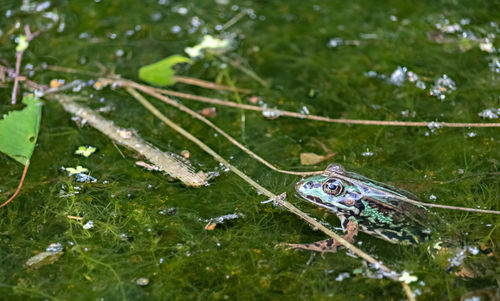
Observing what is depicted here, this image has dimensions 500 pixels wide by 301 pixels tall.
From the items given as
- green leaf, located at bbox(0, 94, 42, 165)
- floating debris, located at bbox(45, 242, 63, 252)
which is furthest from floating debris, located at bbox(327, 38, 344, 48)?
floating debris, located at bbox(45, 242, 63, 252)

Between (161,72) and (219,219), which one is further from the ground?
(161,72)

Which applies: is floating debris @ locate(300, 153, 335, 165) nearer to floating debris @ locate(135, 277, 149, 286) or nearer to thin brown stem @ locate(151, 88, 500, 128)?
thin brown stem @ locate(151, 88, 500, 128)

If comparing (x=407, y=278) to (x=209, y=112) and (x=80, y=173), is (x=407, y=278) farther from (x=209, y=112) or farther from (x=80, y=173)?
(x=80, y=173)

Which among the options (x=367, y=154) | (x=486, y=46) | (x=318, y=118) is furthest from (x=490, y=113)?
(x=318, y=118)

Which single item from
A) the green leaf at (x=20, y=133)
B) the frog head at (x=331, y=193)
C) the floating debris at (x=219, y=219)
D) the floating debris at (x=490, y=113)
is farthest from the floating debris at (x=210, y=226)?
the floating debris at (x=490, y=113)

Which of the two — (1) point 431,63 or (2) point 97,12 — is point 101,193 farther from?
(1) point 431,63

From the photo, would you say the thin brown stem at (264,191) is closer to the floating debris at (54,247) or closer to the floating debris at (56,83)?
the floating debris at (56,83)

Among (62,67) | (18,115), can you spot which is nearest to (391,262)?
(18,115)
